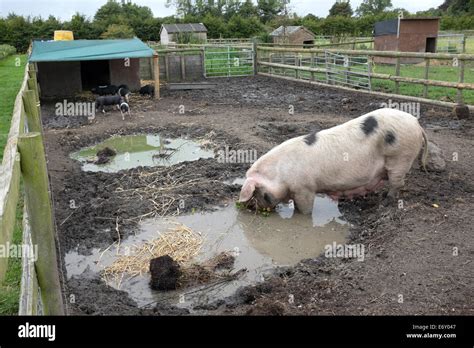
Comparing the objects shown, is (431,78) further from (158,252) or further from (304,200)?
(158,252)

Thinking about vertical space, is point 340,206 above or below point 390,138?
below

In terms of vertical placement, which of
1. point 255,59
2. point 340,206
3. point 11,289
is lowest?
point 340,206

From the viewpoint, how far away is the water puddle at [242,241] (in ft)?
14.1

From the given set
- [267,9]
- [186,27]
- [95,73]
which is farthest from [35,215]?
[267,9]

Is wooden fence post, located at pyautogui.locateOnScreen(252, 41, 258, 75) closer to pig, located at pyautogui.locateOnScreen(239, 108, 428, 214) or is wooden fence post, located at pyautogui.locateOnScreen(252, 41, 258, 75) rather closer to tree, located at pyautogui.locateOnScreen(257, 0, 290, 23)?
pig, located at pyautogui.locateOnScreen(239, 108, 428, 214)

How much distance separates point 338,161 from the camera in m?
5.59

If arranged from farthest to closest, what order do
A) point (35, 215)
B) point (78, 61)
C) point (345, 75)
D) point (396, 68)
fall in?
1. point (78, 61)
2. point (345, 75)
3. point (396, 68)
4. point (35, 215)

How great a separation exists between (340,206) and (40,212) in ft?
13.3

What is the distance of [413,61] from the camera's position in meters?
22.6

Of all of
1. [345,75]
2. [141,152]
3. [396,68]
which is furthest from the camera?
[345,75]

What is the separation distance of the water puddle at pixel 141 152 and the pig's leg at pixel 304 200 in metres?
2.98

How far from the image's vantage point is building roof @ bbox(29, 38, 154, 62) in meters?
13.4

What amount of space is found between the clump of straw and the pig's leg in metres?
1.24
